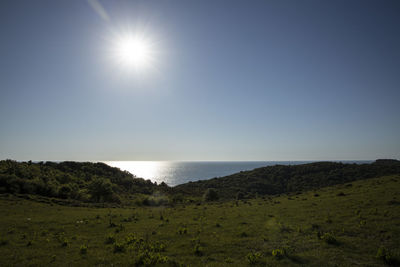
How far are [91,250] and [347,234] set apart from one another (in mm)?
20754

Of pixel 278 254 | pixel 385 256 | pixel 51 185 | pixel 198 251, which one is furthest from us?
pixel 51 185

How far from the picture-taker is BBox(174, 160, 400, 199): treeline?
3964 inches

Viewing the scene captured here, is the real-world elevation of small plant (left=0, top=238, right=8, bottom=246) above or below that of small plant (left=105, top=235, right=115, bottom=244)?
above

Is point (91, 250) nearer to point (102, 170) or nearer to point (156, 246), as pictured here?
point (156, 246)

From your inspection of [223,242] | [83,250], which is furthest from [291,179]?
[83,250]

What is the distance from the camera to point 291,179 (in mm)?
118250

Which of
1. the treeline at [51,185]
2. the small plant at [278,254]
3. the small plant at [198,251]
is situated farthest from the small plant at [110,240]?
the treeline at [51,185]

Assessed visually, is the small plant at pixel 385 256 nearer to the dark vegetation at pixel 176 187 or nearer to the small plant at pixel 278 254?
the small plant at pixel 278 254

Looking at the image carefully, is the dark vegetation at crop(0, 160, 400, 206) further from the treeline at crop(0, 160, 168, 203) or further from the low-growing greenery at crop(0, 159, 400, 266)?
the low-growing greenery at crop(0, 159, 400, 266)

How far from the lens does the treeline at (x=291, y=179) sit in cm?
10069

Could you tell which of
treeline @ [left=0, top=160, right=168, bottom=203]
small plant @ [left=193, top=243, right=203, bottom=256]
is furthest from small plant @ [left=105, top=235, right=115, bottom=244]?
treeline @ [left=0, top=160, right=168, bottom=203]

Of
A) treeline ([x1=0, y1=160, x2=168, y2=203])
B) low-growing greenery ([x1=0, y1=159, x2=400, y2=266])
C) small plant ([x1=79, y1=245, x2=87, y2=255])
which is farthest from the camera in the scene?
treeline ([x1=0, y1=160, x2=168, y2=203])

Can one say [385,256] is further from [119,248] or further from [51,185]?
[51,185]

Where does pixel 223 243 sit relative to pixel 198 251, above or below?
below
